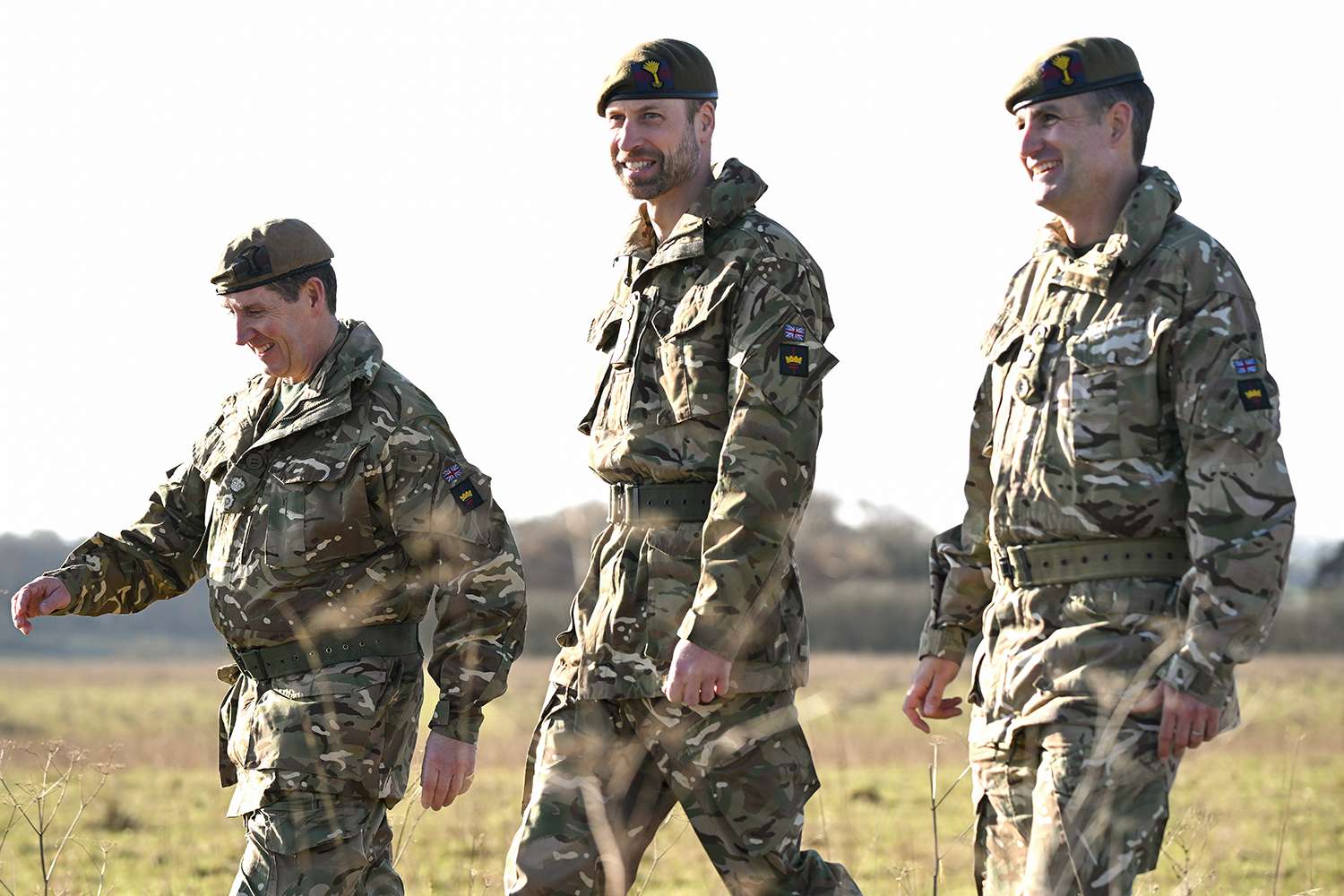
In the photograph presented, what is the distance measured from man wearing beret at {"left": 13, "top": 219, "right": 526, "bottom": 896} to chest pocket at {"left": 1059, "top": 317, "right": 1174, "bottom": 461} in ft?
5.91

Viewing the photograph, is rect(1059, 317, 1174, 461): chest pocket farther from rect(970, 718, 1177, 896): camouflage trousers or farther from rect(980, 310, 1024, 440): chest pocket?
rect(970, 718, 1177, 896): camouflage trousers

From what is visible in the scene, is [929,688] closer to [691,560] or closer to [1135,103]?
[691,560]

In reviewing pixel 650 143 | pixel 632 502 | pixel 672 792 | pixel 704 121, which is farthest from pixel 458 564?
pixel 704 121

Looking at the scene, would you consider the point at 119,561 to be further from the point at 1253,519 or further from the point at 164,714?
the point at 164,714

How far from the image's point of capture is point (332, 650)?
5.10m

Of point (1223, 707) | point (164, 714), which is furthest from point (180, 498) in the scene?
point (164, 714)

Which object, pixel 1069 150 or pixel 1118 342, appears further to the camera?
pixel 1069 150

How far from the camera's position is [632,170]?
4.70 m

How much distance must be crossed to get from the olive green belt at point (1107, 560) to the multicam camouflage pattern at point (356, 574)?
1.65 metres

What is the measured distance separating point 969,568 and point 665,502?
787 mm

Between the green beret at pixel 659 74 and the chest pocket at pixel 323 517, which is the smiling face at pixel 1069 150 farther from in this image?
the chest pocket at pixel 323 517

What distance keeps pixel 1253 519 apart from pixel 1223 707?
402mm

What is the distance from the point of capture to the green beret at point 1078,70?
4137 mm

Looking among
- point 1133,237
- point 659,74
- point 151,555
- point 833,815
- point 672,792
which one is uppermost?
point 659,74
